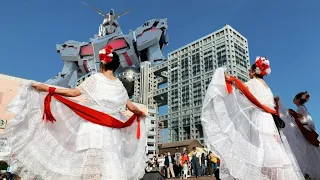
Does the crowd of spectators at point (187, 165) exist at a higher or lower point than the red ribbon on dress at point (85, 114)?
lower

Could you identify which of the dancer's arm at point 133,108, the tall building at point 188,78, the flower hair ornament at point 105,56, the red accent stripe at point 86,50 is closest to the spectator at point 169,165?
the dancer's arm at point 133,108

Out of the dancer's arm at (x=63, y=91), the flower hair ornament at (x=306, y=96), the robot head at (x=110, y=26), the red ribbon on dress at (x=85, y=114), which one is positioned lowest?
the red ribbon on dress at (x=85, y=114)

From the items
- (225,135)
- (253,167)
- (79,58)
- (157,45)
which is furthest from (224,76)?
(79,58)

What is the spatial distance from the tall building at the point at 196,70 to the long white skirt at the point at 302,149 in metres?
55.1

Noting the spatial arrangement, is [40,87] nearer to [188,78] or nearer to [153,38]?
[153,38]

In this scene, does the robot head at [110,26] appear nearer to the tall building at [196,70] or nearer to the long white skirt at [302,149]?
the tall building at [196,70]

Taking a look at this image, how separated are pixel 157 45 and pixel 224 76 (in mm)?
38180

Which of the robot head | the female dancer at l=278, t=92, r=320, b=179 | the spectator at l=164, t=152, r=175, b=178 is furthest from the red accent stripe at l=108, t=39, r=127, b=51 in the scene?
the female dancer at l=278, t=92, r=320, b=179

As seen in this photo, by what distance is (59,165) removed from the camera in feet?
9.03

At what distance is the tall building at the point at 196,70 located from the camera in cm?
6128

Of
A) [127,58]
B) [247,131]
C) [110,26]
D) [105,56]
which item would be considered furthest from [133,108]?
[110,26]

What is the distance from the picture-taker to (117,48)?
43.4 meters

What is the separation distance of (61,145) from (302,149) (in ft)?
12.1

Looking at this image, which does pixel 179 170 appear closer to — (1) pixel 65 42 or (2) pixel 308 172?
(2) pixel 308 172
